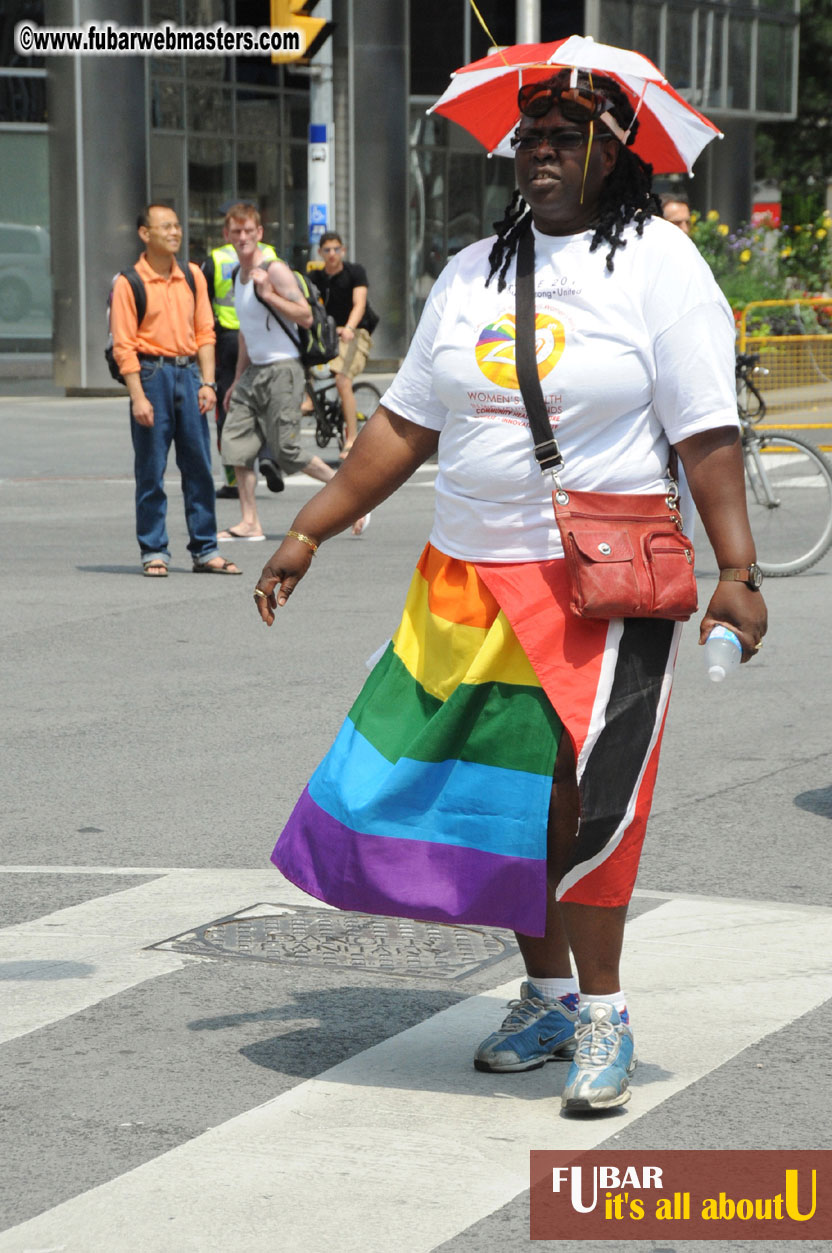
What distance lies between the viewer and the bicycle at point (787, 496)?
1114 cm

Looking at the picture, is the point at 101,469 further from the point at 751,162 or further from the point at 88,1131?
the point at 751,162

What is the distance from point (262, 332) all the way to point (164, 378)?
118 centimetres

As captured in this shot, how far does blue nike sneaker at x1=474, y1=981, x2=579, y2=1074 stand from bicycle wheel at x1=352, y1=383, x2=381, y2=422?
15.1m

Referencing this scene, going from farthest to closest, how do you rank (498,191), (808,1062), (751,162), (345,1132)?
(751,162) → (498,191) → (808,1062) → (345,1132)

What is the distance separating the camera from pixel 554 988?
13.4 feet

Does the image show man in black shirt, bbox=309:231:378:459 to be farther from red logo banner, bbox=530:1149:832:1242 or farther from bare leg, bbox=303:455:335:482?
red logo banner, bbox=530:1149:832:1242

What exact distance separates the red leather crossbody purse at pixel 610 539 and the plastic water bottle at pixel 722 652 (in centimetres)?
7

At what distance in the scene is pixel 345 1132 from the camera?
145 inches

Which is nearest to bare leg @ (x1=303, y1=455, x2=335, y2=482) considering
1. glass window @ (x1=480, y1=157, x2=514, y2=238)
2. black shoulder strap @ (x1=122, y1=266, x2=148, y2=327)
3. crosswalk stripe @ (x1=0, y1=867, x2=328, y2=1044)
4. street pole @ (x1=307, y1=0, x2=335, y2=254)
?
black shoulder strap @ (x1=122, y1=266, x2=148, y2=327)

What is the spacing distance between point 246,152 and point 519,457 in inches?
1033

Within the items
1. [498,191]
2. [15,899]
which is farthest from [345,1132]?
[498,191]

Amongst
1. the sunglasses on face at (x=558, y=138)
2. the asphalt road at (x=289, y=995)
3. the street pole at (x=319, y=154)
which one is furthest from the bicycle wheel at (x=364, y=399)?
the sunglasses on face at (x=558, y=138)

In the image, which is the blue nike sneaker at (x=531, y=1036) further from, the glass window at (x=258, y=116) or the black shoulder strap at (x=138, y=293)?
the glass window at (x=258, y=116)

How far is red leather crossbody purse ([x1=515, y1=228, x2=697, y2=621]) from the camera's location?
3643 millimetres
